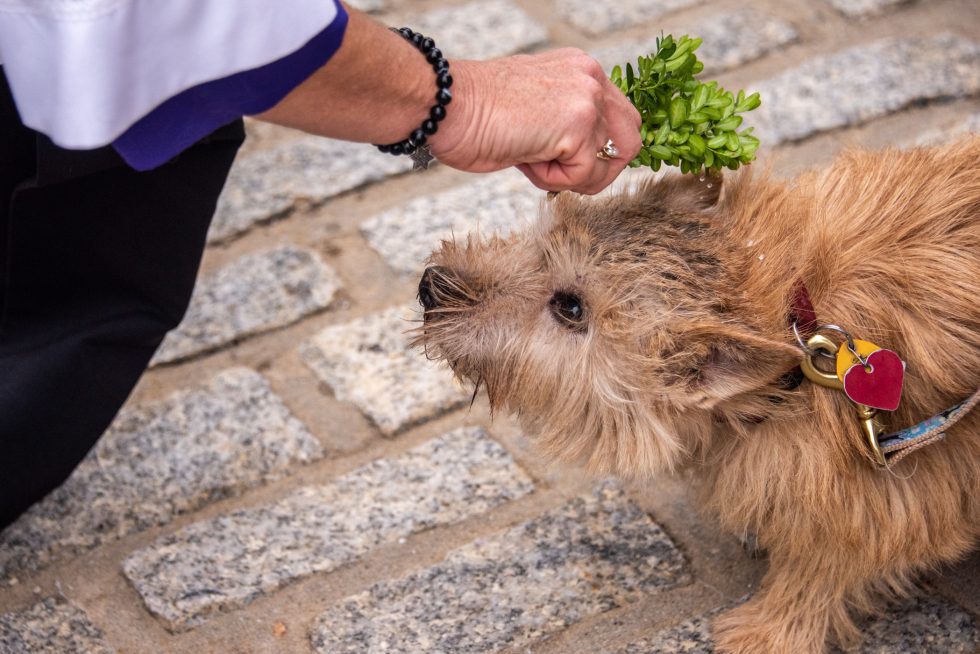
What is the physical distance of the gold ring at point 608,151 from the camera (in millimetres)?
2230

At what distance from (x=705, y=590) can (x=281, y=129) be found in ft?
8.42

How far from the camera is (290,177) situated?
4.07 m

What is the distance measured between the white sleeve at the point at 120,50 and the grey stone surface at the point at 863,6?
3.42m

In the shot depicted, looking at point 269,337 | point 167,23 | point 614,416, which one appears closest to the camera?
point 167,23

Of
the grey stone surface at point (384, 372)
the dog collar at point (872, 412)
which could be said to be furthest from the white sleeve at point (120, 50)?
the grey stone surface at point (384, 372)

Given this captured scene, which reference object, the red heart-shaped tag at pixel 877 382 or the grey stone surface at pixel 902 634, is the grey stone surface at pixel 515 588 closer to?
the grey stone surface at pixel 902 634

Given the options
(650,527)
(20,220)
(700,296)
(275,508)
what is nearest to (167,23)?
(20,220)

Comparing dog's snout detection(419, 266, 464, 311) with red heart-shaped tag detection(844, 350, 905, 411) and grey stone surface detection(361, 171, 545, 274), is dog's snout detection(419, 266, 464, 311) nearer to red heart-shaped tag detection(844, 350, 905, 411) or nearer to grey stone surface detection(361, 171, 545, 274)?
red heart-shaped tag detection(844, 350, 905, 411)

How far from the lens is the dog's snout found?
2.47 meters

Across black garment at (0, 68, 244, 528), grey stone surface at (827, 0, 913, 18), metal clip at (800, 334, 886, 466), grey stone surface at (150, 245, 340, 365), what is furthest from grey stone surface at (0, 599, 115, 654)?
grey stone surface at (827, 0, 913, 18)

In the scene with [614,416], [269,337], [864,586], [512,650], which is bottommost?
[269,337]

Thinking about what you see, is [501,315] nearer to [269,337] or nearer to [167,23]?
[167,23]

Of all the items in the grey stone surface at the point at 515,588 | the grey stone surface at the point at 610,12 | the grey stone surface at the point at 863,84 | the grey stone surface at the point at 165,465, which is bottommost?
the grey stone surface at the point at 165,465

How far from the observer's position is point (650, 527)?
2.90 m
